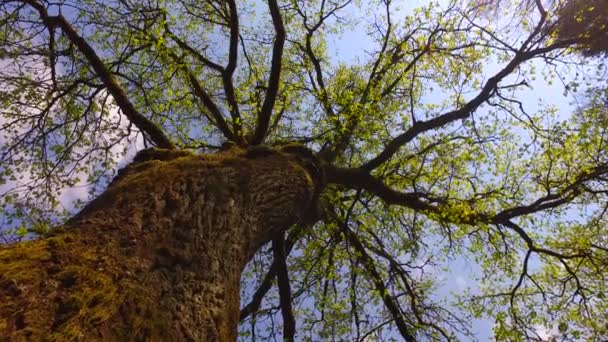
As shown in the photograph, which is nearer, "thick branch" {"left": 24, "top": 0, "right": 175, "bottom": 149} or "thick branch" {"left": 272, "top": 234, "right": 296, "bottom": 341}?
"thick branch" {"left": 24, "top": 0, "right": 175, "bottom": 149}

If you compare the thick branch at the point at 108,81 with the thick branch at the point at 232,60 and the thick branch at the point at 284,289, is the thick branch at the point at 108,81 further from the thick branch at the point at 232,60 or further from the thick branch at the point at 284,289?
the thick branch at the point at 284,289

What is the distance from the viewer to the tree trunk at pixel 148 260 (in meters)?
2.10

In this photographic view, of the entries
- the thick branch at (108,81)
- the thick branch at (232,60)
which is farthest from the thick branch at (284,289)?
the thick branch at (108,81)

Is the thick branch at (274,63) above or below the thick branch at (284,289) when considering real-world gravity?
above

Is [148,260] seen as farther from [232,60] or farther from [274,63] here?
[232,60]

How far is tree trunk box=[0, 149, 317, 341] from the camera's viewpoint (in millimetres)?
2102

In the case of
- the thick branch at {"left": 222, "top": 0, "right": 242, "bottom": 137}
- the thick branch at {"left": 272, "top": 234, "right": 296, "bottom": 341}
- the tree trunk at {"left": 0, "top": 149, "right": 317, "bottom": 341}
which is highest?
the thick branch at {"left": 222, "top": 0, "right": 242, "bottom": 137}

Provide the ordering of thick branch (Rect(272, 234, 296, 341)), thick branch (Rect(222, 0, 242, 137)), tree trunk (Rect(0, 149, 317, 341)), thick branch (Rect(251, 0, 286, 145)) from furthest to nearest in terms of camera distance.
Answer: thick branch (Rect(272, 234, 296, 341)) < thick branch (Rect(222, 0, 242, 137)) < thick branch (Rect(251, 0, 286, 145)) < tree trunk (Rect(0, 149, 317, 341))

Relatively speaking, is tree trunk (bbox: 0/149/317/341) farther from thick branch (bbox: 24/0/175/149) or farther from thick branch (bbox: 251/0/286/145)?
thick branch (bbox: 24/0/175/149)

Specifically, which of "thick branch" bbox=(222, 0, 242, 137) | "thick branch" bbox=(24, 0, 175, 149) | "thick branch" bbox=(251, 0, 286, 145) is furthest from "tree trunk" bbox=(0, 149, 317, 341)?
"thick branch" bbox=(222, 0, 242, 137)

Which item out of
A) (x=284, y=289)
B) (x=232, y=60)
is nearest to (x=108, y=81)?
(x=232, y=60)

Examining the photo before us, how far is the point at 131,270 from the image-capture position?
2.60m

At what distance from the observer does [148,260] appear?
279 cm

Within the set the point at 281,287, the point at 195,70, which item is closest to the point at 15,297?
the point at 281,287
